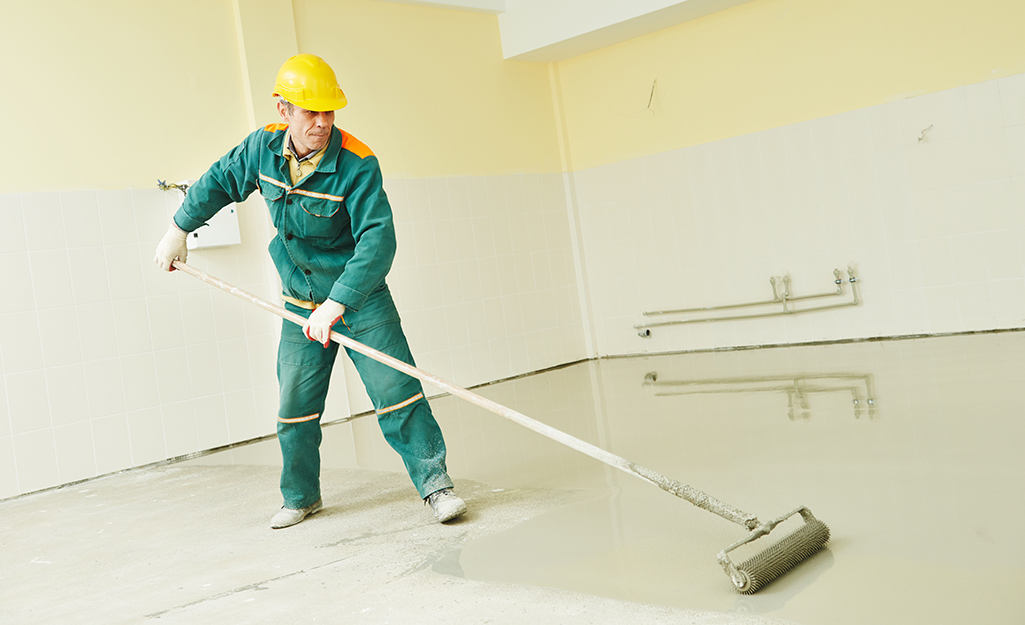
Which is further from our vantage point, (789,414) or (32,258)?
(32,258)

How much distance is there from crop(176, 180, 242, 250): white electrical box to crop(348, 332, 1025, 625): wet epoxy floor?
4.54 ft

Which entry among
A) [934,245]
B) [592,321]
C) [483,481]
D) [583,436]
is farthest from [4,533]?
[934,245]

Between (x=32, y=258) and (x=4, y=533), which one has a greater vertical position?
(x=32, y=258)

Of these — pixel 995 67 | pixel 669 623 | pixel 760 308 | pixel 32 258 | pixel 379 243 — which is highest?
pixel 995 67

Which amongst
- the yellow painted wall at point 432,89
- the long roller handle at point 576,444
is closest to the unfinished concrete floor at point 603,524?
the long roller handle at point 576,444

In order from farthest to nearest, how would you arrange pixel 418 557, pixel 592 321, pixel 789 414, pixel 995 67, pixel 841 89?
1. pixel 592 321
2. pixel 841 89
3. pixel 995 67
4. pixel 789 414
5. pixel 418 557

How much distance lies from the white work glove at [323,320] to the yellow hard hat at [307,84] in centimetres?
55

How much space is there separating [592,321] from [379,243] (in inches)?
150

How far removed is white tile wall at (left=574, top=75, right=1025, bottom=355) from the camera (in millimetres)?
4488

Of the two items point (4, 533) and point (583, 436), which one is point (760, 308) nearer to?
point (583, 436)

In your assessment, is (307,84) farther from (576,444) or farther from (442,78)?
(442,78)

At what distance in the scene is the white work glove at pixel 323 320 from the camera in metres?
2.38

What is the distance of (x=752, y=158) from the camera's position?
5254 mm

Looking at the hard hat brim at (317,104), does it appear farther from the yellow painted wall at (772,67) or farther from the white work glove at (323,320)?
the yellow painted wall at (772,67)
